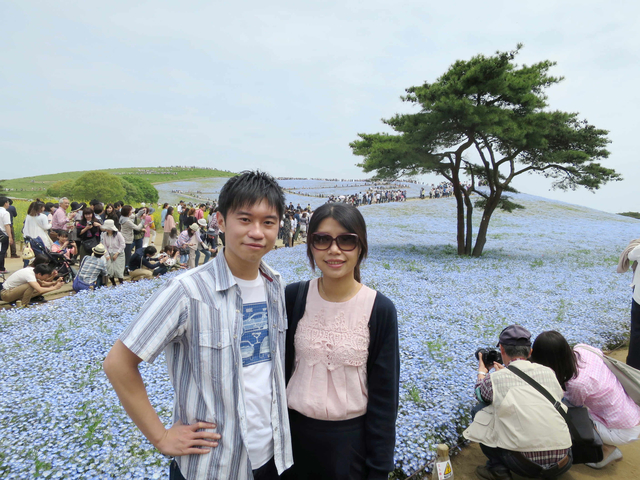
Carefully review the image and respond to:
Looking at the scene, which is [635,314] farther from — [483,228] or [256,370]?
Answer: [483,228]

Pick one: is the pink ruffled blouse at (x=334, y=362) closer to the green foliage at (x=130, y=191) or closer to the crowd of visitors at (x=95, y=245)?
the crowd of visitors at (x=95, y=245)

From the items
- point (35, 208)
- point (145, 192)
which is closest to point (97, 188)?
point (145, 192)

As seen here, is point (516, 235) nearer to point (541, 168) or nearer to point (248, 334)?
point (541, 168)

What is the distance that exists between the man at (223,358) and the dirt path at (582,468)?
7.88 feet

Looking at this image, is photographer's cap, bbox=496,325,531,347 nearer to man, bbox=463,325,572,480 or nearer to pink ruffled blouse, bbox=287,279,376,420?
man, bbox=463,325,572,480

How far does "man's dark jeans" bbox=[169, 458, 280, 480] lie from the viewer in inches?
59.2

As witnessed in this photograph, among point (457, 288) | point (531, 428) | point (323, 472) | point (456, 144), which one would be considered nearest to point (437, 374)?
point (531, 428)

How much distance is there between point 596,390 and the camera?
3168 mm

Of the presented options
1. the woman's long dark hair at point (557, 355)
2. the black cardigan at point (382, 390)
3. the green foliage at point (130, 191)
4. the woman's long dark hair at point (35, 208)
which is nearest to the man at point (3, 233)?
the woman's long dark hair at point (35, 208)

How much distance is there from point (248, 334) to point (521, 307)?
720cm

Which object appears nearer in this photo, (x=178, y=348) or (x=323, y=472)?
(x=178, y=348)

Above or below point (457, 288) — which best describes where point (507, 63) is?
above

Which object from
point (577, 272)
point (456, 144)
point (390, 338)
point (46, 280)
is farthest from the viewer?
point (456, 144)

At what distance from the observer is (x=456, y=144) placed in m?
14.3
